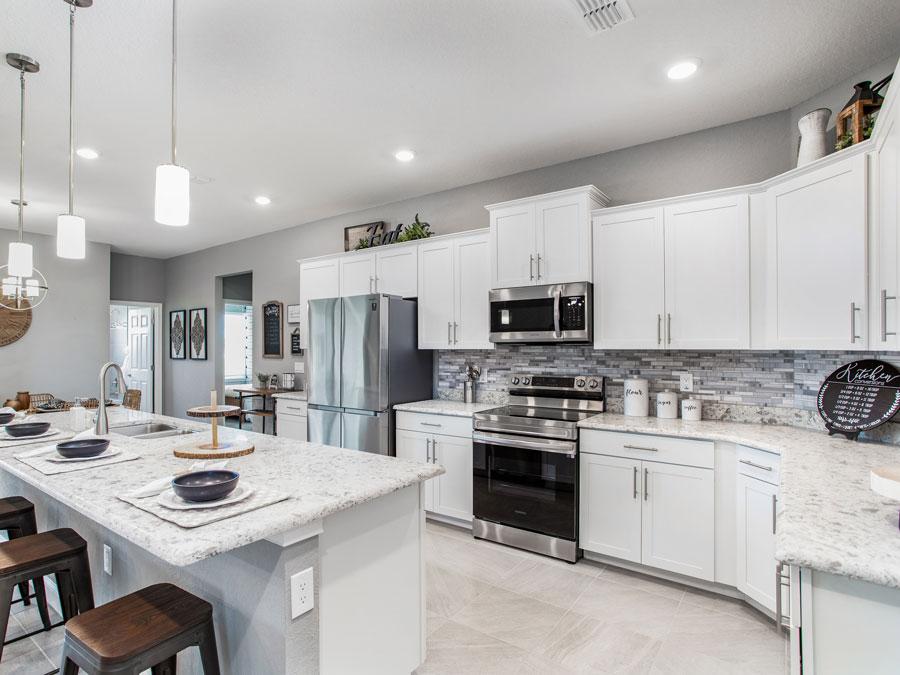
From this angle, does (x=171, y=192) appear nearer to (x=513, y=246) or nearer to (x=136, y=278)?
(x=513, y=246)

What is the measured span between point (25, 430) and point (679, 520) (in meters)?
3.43

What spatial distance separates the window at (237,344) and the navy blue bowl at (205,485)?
730 cm

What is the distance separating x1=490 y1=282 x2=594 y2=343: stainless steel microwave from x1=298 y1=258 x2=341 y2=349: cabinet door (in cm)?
184

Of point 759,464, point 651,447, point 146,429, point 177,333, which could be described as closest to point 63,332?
point 177,333

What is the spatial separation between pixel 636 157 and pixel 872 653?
3.07 m

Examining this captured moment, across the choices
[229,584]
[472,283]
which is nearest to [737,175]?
[472,283]

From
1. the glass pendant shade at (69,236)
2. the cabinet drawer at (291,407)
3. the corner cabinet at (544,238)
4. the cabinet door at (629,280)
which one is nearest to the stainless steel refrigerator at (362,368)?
the cabinet drawer at (291,407)

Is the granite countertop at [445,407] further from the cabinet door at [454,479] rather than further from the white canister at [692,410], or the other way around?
the white canister at [692,410]

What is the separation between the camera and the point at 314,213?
17.0 ft

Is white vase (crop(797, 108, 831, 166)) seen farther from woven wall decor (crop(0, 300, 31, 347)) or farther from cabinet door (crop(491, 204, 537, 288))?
woven wall decor (crop(0, 300, 31, 347))

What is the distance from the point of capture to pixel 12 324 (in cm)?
571

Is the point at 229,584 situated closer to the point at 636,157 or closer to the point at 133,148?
the point at 133,148

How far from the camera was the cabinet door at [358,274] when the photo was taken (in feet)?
14.6

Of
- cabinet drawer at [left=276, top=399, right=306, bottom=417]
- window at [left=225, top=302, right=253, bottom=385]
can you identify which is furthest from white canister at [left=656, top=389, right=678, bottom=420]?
window at [left=225, top=302, right=253, bottom=385]
